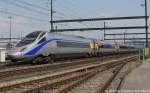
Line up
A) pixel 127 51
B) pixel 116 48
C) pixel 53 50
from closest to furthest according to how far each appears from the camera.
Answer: pixel 53 50 < pixel 116 48 < pixel 127 51

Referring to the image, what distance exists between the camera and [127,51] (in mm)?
74250

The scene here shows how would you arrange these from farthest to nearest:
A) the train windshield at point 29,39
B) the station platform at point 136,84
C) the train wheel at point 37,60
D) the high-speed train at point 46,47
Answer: the train wheel at point 37,60 < the train windshield at point 29,39 < the high-speed train at point 46,47 < the station platform at point 136,84

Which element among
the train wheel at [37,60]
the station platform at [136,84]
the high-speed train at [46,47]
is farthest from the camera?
the train wheel at [37,60]

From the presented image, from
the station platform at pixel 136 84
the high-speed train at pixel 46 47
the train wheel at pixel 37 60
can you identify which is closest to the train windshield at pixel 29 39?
the high-speed train at pixel 46 47

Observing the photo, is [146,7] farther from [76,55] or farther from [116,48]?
[76,55]

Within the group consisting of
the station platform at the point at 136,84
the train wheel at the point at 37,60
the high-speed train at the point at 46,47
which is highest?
the high-speed train at the point at 46,47

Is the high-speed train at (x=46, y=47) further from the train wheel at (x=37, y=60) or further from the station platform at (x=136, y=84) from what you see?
the station platform at (x=136, y=84)

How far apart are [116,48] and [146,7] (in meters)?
11.1

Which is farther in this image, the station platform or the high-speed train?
the high-speed train

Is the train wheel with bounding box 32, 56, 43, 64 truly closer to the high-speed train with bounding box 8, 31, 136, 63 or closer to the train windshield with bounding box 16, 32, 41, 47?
the high-speed train with bounding box 8, 31, 136, 63

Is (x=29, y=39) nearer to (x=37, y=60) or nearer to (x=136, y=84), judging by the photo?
(x=37, y=60)

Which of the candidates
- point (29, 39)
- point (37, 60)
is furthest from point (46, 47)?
point (29, 39)

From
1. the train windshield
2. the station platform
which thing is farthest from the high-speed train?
the station platform

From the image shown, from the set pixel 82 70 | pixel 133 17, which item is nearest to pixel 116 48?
pixel 133 17
